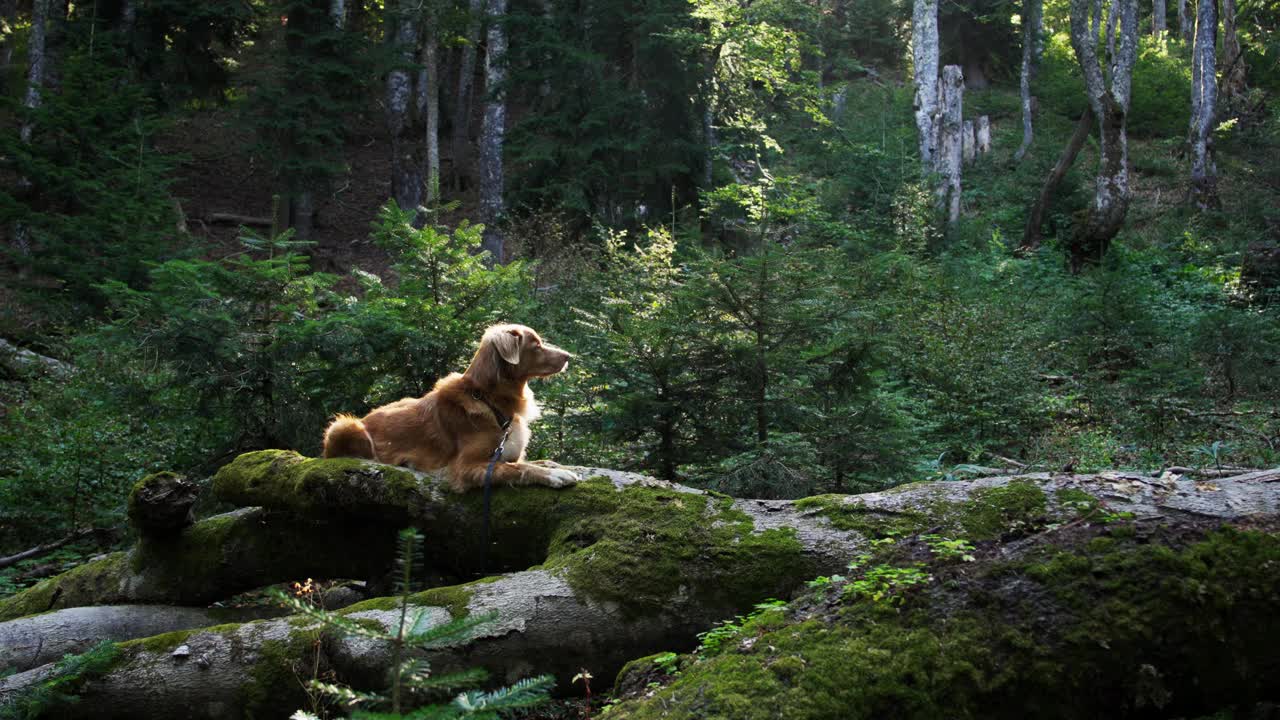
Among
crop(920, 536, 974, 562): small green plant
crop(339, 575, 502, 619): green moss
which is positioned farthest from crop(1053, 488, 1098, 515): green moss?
crop(339, 575, 502, 619): green moss

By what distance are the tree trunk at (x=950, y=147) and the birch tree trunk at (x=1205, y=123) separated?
5641mm

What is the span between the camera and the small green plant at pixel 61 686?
3.56 meters

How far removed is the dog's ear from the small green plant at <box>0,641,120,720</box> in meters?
2.68

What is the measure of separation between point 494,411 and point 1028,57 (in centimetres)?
2875

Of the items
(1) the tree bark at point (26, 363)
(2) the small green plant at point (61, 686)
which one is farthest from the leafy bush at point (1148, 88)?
(2) the small green plant at point (61, 686)

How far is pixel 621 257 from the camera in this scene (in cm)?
1083

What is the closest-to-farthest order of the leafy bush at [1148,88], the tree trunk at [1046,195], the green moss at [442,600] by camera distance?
the green moss at [442,600], the tree trunk at [1046,195], the leafy bush at [1148,88]

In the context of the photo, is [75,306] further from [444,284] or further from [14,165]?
[444,284]

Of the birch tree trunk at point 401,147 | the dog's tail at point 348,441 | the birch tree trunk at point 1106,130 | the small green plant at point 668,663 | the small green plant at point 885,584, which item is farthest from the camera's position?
the birch tree trunk at point 401,147

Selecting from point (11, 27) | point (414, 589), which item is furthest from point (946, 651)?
point (11, 27)

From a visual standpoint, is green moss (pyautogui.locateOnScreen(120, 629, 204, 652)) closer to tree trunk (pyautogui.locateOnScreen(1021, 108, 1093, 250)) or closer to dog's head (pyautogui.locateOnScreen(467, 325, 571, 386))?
dog's head (pyautogui.locateOnScreen(467, 325, 571, 386))

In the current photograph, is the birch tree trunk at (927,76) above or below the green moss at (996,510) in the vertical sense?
above

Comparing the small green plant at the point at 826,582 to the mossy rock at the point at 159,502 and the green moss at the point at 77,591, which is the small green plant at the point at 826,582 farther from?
the green moss at the point at 77,591

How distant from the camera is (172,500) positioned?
5.03m
